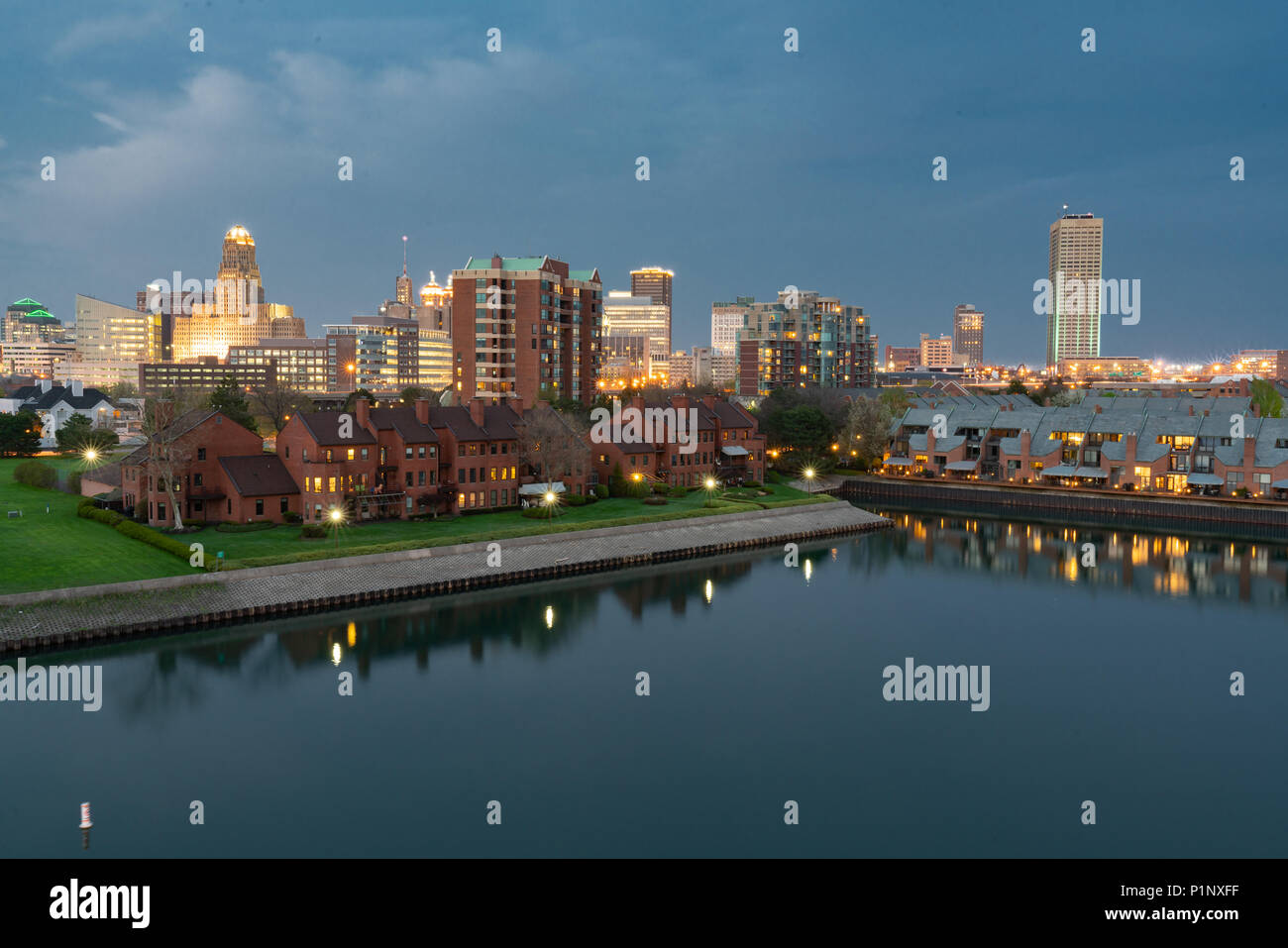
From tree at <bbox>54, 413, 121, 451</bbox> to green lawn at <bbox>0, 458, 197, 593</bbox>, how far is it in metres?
27.9

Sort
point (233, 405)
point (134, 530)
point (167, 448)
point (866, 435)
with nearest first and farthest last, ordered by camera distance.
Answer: point (134, 530)
point (167, 448)
point (233, 405)
point (866, 435)

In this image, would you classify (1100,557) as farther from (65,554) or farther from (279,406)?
(279,406)

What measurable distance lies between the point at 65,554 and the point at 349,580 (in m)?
12.8

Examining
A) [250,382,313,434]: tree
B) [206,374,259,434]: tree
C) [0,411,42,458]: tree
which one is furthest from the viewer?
[250,382,313,434]: tree

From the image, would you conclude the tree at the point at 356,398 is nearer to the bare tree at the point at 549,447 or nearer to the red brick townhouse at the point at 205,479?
the red brick townhouse at the point at 205,479

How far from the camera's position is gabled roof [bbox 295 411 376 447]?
58.2 m

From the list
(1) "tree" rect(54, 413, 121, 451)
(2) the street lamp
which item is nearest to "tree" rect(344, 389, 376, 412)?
(2) the street lamp

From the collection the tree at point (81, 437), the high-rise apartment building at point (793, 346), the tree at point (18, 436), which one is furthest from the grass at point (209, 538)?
the high-rise apartment building at point (793, 346)

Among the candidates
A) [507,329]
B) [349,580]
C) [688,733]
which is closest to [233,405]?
[349,580]

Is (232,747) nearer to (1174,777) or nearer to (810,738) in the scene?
(810,738)

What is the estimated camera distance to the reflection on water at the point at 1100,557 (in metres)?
54.8

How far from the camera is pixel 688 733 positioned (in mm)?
32188

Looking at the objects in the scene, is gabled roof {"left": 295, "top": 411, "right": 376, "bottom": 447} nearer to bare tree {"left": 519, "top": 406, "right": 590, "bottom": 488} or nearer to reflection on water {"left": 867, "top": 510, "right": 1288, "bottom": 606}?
bare tree {"left": 519, "top": 406, "right": 590, "bottom": 488}
